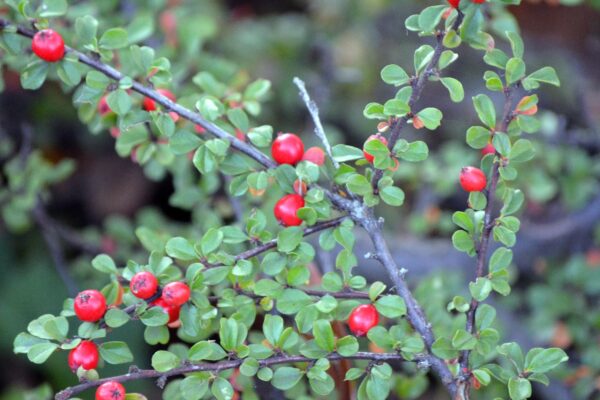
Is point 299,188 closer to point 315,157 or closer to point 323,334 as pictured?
point 315,157

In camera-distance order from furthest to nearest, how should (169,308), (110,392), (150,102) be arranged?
(150,102)
(169,308)
(110,392)

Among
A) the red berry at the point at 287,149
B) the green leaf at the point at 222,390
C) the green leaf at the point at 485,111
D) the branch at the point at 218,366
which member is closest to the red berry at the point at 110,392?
the branch at the point at 218,366

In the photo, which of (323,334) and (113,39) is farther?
(113,39)

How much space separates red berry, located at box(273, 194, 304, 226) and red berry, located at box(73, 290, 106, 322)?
0.28m

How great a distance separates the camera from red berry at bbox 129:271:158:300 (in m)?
0.96

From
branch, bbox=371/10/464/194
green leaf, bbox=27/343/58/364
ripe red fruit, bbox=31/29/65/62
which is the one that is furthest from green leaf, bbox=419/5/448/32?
green leaf, bbox=27/343/58/364

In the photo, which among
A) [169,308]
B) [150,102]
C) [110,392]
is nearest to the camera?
[110,392]

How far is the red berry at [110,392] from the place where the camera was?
2.97 feet

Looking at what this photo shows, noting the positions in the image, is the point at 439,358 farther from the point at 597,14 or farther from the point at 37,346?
the point at 597,14

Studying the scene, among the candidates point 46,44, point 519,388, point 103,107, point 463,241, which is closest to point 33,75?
point 46,44

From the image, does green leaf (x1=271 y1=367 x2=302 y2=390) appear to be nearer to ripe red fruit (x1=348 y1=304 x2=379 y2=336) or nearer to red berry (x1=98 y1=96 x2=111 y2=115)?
ripe red fruit (x1=348 y1=304 x2=379 y2=336)

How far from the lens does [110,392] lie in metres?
0.91

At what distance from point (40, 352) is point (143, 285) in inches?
6.2

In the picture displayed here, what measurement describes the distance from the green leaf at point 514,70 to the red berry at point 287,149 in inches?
12.4
